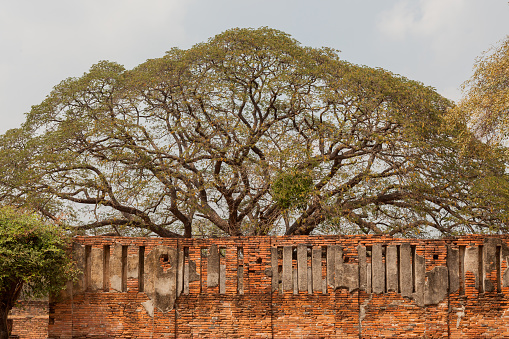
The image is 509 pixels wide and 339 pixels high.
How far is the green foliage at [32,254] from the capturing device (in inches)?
370

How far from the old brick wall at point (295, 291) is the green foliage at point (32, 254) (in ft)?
1.40

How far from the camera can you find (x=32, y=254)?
9.41m

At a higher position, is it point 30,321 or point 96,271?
point 96,271

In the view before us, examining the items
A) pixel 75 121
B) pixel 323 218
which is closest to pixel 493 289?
pixel 323 218

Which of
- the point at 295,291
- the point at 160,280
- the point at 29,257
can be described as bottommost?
the point at 295,291

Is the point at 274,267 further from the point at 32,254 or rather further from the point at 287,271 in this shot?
the point at 32,254

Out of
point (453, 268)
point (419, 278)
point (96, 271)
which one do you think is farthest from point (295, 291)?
point (96, 271)

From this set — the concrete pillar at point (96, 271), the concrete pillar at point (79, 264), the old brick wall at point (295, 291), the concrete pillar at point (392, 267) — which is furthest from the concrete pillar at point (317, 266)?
the concrete pillar at point (79, 264)

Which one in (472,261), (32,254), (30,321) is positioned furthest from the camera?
(30,321)

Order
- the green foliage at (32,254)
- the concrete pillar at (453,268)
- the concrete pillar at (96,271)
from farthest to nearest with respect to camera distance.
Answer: the concrete pillar at (96,271)
the concrete pillar at (453,268)
the green foliage at (32,254)

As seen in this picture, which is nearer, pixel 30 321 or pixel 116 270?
pixel 116 270

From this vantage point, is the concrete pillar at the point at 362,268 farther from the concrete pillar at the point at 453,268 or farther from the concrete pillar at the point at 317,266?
the concrete pillar at the point at 453,268

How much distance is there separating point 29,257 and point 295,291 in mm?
4574

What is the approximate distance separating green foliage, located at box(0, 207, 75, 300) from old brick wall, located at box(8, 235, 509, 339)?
425 millimetres
